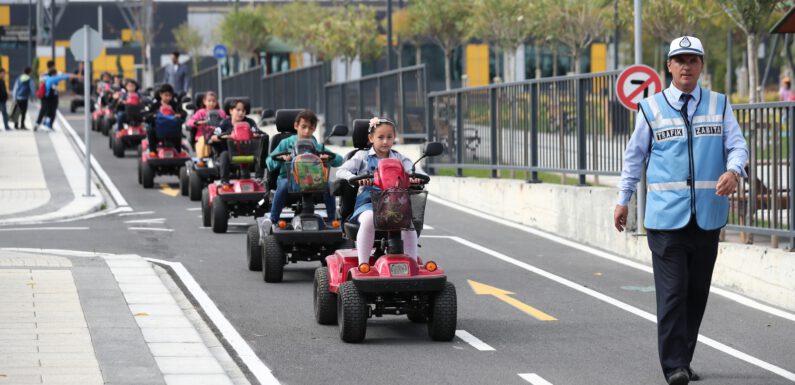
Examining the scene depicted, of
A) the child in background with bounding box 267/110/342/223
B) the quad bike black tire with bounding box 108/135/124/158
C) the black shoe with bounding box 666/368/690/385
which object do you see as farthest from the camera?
the quad bike black tire with bounding box 108/135/124/158

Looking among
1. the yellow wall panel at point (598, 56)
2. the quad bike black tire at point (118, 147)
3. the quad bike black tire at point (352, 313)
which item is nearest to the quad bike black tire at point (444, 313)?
the quad bike black tire at point (352, 313)

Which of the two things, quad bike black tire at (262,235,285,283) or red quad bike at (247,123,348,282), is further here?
quad bike black tire at (262,235,285,283)

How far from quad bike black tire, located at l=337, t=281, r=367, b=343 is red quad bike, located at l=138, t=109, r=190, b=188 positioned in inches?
643

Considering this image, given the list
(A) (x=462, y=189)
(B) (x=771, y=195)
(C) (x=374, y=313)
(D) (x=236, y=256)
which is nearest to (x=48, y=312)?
(C) (x=374, y=313)

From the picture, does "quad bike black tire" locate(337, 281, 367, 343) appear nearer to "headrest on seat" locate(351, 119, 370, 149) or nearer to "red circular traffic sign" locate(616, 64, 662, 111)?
"headrest on seat" locate(351, 119, 370, 149)

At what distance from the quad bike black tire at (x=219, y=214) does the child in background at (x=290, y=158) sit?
13.2 ft

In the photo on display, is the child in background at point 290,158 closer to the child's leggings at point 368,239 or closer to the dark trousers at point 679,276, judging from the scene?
the child's leggings at point 368,239

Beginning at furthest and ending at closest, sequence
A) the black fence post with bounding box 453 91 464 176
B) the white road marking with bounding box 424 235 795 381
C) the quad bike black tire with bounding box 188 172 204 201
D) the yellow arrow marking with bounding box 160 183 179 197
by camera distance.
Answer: the yellow arrow marking with bounding box 160 183 179 197 → the black fence post with bounding box 453 91 464 176 → the quad bike black tire with bounding box 188 172 204 201 → the white road marking with bounding box 424 235 795 381

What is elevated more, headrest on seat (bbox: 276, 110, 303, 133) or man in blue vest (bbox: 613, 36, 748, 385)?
headrest on seat (bbox: 276, 110, 303, 133)

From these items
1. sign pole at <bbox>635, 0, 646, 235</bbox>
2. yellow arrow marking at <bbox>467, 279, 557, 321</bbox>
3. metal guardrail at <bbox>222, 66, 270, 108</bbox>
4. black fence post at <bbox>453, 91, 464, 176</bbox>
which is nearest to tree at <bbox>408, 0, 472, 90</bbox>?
metal guardrail at <bbox>222, 66, 270, 108</bbox>

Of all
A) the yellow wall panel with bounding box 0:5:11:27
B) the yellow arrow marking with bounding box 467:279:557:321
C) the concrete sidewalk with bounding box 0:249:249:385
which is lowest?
the yellow arrow marking with bounding box 467:279:557:321

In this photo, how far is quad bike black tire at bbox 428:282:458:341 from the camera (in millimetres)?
10477

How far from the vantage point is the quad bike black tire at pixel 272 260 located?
1389 cm

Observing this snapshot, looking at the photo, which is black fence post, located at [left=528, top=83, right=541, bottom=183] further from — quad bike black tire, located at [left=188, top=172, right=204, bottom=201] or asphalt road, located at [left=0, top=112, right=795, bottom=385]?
quad bike black tire, located at [left=188, top=172, right=204, bottom=201]
